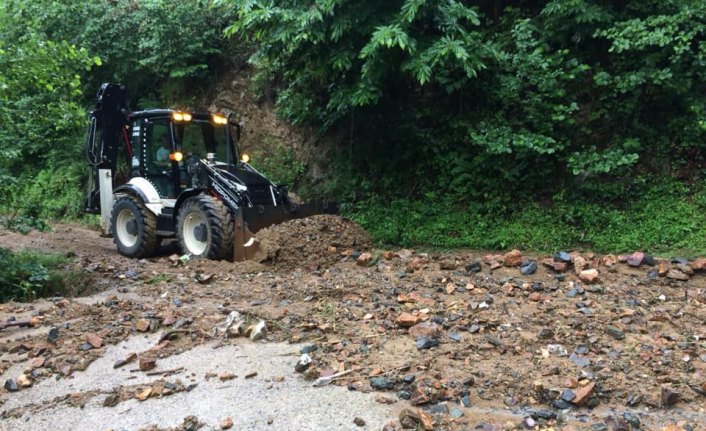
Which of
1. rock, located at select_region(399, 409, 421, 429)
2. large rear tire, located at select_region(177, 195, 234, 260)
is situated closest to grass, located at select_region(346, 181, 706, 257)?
large rear tire, located at select_region(177, 195, 234, 260)

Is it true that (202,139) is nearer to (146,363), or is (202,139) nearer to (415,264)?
(415,264)

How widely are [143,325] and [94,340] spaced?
45cm

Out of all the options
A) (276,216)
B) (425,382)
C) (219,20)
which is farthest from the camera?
(219,20)

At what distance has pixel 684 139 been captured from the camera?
8.14 m

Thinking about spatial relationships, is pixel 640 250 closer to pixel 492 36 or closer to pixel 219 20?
pixel 492 36

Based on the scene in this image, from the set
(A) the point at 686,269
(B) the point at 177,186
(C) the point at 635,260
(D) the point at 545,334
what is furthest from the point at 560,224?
(B) the point at 177,186

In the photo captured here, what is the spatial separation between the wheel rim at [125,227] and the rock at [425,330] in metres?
7.10

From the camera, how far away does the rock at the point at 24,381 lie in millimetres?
4293

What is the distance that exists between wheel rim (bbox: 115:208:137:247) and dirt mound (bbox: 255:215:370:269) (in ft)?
10.9

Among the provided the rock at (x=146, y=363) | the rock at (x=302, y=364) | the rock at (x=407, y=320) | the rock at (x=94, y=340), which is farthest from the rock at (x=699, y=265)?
the rock at (x=94, y=340)

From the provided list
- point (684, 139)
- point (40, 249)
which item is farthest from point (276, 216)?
point (684, 139)

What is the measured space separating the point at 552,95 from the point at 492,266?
3.46 m

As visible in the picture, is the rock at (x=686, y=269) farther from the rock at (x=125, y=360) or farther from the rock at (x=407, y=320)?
the rock at (x=125, y=360)

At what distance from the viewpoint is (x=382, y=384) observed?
3787 millimetres
